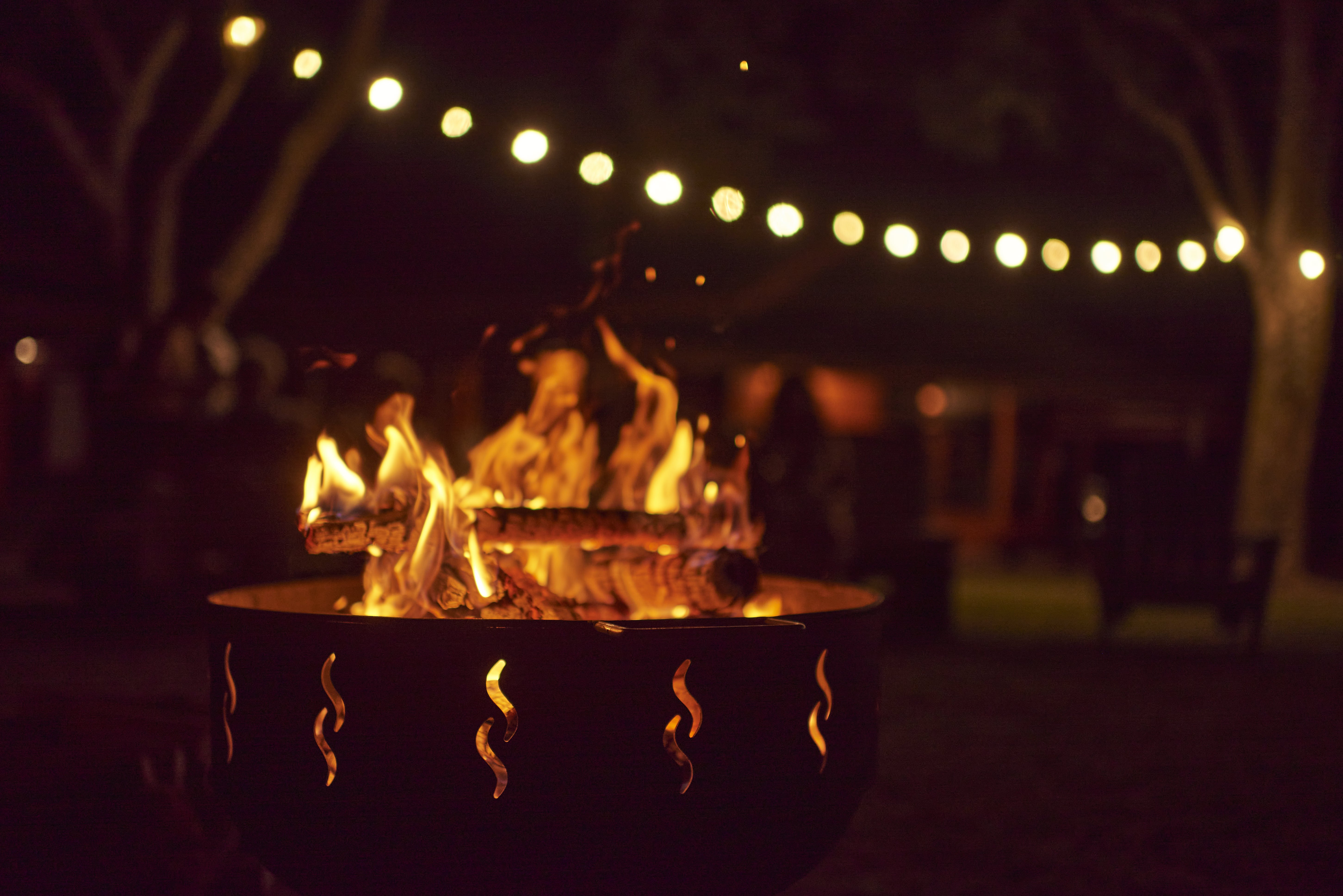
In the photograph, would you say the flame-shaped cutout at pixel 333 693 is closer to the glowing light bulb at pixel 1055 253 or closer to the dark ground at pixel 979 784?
the dark ground at pixel 979 784

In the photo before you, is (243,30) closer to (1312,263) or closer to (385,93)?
(385,93)

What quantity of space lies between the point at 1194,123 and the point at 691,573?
12089 mm

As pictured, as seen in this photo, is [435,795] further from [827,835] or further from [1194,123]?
[1194,123]

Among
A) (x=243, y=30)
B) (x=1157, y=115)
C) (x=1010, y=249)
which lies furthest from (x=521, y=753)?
(x=1157, y=115)

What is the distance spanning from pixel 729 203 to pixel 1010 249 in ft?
6.88

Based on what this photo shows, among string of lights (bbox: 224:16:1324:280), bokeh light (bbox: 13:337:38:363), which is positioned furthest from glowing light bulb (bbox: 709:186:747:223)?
bokeh light (bbox: 13:337:38:363)

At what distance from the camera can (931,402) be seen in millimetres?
17969

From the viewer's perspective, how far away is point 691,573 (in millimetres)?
2645

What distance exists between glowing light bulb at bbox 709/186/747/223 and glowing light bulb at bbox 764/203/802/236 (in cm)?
66

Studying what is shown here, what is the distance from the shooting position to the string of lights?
3961mm

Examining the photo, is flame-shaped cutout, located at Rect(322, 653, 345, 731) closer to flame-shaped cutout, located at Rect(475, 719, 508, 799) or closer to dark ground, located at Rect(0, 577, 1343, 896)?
flame-shaped cutout, located at Rect(475, 719, 508, 799)

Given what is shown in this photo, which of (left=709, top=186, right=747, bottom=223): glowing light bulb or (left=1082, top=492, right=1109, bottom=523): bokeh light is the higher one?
(left=709, top=186, right=747, bottom=223): glowing light bulb

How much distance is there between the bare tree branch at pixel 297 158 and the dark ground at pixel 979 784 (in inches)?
190

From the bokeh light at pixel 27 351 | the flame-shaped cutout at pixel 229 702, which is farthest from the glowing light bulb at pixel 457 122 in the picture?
the bokeh light at pixel 27 351
